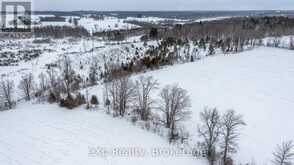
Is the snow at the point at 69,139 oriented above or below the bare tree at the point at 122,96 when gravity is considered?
below

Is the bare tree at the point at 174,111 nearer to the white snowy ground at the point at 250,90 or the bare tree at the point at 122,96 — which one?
the white snowy ground at the point at 250,90

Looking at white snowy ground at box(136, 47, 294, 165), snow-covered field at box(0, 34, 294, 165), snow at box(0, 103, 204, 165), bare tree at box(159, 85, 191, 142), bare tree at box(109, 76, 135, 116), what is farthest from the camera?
bare tree at box(109, 76, 135, 116)

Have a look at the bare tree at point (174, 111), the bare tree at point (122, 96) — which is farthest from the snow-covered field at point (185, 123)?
the bare tree at point (122, 96)

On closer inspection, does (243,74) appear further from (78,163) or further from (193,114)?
(78,163)

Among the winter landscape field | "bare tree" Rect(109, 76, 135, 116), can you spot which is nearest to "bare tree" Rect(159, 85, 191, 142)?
the winter landscape field

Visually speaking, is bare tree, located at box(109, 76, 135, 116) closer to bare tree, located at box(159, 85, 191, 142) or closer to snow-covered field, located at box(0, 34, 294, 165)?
snow-covered field, located at box(0, 34, 294, 165)

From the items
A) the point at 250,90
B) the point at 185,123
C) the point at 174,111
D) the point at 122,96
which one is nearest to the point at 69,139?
the point at 122,96
